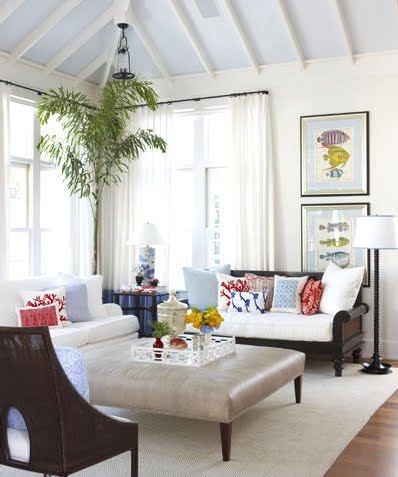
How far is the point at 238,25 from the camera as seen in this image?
6.88 metres

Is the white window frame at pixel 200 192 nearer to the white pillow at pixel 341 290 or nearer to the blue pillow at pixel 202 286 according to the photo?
the blue pillow at pixel 202 286

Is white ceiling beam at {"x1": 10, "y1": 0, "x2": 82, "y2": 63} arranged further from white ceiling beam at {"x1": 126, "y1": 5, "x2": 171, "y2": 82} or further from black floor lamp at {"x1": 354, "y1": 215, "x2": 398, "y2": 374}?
black floor lamp at {"x1": 354, "y1": 215, "x2": 398, "y2": 374}

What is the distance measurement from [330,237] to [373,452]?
3.36 m

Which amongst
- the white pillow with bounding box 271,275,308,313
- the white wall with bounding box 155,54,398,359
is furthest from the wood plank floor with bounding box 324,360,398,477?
the white wall with bounding box 155,54,398,359

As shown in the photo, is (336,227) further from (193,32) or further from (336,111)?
(193,32)

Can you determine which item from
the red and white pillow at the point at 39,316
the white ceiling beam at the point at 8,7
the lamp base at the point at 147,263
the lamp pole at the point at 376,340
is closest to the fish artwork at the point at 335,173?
the lamp pole at the point at 376,340

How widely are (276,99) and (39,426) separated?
534 cm

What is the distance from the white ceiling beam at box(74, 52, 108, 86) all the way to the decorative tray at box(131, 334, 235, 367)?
402cm

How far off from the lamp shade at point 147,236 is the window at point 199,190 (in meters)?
0.63

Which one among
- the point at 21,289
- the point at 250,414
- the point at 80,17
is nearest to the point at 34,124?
the point at 80,17

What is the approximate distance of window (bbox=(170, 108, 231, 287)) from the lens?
7891 millimetres

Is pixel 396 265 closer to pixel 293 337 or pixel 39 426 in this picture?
pixel 293 337

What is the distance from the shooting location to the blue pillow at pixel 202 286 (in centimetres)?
721

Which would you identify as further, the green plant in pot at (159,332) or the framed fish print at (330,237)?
the framed fish print at (330,237)
